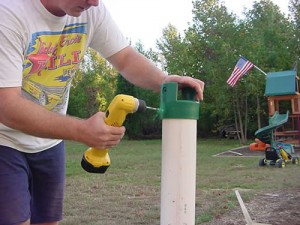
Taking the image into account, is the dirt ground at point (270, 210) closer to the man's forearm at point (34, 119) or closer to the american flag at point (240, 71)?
the man's forearm at point (34, 119)

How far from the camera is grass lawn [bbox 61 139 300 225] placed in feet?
14.4

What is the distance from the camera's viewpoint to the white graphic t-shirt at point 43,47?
4.81 ft

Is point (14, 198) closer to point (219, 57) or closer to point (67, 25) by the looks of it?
point (67, 25)

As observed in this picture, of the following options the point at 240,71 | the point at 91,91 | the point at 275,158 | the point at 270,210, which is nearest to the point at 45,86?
the point at 270,210

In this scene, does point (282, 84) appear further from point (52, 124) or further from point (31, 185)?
point (52, 124)

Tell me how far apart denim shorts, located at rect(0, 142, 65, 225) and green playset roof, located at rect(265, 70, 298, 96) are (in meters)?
11.3

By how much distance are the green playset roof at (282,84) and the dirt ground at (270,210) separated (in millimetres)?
7446

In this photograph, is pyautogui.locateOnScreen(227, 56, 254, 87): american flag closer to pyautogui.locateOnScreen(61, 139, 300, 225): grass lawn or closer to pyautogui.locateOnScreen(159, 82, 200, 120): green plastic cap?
pyautogui.locateOnScreen(61, 139, 300, 225): grass lawn

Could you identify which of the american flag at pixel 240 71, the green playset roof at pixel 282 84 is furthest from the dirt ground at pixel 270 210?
the american flag at pixel 240 71

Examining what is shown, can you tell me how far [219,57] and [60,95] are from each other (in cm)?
1698

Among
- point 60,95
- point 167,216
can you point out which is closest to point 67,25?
point 60,95

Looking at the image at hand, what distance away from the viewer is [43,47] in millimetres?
1707

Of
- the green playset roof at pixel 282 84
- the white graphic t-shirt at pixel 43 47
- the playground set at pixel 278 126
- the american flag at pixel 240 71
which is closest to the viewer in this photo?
the white graphic t-shirt at pixel 43 47

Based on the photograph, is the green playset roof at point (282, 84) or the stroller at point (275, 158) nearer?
the stroller at point (275, 158)
